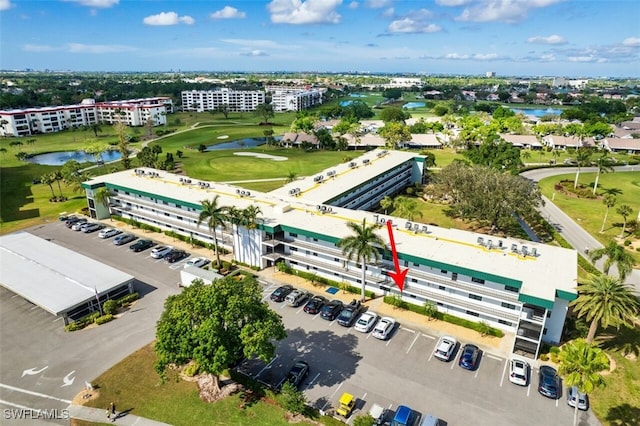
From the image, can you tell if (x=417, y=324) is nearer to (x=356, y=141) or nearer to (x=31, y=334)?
(x=31, y=334)

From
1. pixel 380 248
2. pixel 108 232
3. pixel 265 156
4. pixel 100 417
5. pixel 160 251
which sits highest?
pixel 380 248

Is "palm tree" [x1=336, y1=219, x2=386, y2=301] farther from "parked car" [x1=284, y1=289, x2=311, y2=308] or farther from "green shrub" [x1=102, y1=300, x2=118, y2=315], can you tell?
"green shrub" [x1=102, y1=300, x2=118, y2=315]

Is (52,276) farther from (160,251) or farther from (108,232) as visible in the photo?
(108,232)

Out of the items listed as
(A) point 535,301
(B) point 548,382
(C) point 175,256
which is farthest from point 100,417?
(A) point 535,301

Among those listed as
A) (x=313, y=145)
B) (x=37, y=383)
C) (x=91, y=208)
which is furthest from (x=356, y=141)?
(x=37, y=383)

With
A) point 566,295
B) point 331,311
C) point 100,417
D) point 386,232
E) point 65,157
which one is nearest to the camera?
point 100,417

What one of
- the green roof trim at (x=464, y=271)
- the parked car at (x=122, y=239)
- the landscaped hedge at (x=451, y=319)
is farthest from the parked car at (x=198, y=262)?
the green roof trim at (x=464, y=271)

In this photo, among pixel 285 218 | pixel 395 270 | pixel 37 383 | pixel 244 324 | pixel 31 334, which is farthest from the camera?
pixel 285 218
